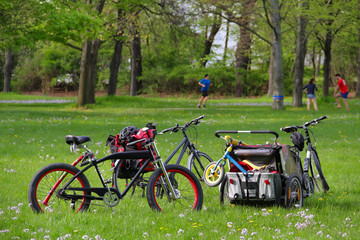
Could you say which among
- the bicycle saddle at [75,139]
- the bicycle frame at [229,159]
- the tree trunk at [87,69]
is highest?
the tree trunk at [87,69]

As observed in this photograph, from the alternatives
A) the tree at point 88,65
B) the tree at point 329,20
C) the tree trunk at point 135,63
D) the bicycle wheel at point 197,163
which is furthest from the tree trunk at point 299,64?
the bicycle wheel at point 197,163

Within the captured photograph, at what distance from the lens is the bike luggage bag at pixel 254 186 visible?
579 cm

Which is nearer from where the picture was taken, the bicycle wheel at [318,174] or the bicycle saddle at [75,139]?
the bicycle saddle at [75,139]

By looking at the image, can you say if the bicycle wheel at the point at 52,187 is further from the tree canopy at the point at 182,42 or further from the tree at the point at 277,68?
the tree at the point at 277,68

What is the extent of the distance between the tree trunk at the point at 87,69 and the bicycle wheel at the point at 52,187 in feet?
66.4

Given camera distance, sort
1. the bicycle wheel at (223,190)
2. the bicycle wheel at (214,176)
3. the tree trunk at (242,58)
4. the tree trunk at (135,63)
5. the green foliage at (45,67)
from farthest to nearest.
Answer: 1. the green foliage at (45,67)
2. the tree trunk at (242,58)
3. the tree trunk at (135,63)
4. the bicycle wheel at (223,190)
5. the bicycle wheel at (214,176)

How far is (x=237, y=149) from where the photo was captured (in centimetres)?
616

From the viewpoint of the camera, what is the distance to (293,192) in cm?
586

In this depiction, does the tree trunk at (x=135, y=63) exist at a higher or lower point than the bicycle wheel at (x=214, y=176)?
higher

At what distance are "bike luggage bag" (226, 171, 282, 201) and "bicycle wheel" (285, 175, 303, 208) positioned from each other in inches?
4.2

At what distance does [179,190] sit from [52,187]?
4.54 ft

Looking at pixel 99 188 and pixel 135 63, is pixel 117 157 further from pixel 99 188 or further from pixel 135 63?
pixel 135 63

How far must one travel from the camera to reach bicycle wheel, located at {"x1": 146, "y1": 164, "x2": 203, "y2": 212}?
558 cm

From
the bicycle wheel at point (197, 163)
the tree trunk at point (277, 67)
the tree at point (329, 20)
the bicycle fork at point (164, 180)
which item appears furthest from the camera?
the tree trunk at point (277, 67)
